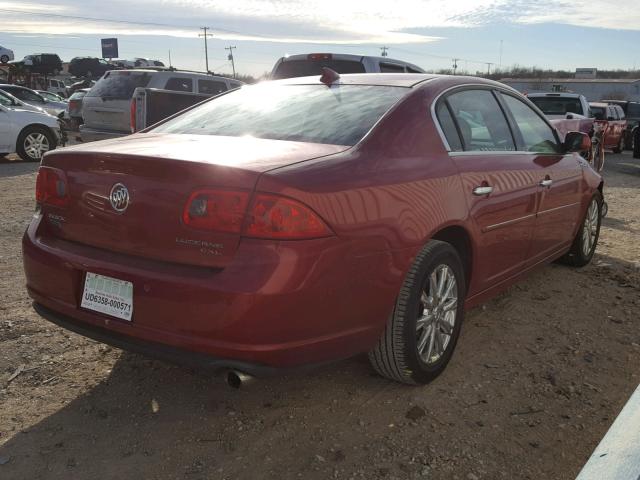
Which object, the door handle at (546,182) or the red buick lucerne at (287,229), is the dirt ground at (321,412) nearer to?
the red buick lucerne at (287,229)

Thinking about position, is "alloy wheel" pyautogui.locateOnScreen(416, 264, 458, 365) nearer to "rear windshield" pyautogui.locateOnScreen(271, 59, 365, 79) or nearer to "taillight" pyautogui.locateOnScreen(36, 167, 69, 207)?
"taillight" pyautogui.locateOnScreen(36, 167, 69, 207)

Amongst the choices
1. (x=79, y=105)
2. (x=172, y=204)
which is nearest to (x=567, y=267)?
(x=172, y=204)

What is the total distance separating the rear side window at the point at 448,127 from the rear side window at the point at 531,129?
971 mm

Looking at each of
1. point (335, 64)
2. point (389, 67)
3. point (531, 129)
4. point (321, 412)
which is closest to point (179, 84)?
point (335, 64)

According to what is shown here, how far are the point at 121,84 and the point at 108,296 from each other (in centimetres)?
990

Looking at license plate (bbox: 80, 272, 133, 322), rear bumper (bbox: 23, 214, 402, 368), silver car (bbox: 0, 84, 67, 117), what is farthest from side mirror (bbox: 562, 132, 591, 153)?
silver car (bbox: 0, 84, 67, 117)

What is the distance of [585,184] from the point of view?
16.5ft

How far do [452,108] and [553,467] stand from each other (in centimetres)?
192

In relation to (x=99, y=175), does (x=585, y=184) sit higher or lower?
lower

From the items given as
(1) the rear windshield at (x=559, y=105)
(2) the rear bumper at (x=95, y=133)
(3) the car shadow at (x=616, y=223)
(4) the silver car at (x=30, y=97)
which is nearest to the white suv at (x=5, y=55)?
(4) the silver car at (x=30, y=97)

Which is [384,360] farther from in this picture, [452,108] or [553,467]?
[452,108]

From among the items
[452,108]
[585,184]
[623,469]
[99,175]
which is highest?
[452,108]

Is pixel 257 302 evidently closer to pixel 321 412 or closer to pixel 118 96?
pixel 321 412

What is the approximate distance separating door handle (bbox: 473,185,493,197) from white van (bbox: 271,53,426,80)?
18.3 feet
